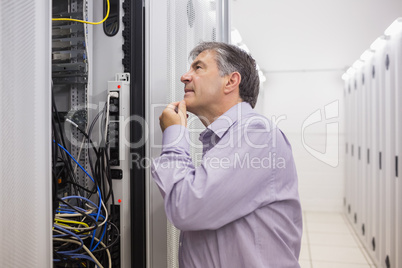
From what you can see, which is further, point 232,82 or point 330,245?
point 330,245

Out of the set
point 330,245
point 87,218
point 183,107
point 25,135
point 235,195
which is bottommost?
point 330,245

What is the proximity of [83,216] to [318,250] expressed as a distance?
330 cm

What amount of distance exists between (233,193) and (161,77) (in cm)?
61

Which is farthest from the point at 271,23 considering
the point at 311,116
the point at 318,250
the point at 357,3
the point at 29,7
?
the point at 29,7

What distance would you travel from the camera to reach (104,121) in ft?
4.39

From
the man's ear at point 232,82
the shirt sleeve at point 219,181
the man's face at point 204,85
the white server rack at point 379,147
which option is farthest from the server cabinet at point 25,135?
the white server rack at point 379,147

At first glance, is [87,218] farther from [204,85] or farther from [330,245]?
[330,245]

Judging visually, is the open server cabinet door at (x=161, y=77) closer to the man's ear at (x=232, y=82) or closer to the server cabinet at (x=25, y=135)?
the man's ear at (x=232, y=82)

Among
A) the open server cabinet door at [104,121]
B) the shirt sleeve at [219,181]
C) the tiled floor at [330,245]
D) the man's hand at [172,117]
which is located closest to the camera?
the shirt sleeve at [219,181]

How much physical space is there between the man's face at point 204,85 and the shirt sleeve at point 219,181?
0.25 meters

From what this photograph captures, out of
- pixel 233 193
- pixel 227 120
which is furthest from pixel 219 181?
pixel 227 120

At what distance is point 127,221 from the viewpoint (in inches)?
51.8

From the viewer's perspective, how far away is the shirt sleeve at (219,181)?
88 centimetres

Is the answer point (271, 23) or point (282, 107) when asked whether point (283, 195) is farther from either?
point (282, 107)
